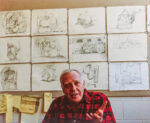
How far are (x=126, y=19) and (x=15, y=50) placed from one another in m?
0.78

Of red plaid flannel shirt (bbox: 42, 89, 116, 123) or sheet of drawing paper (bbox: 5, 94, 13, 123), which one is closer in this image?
red plaid flannel shirt (bbox: 42, 89, 116, 123)

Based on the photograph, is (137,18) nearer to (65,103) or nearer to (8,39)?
(65,103)

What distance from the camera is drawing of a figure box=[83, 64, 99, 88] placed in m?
1.33

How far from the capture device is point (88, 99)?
→ 1.19 metres

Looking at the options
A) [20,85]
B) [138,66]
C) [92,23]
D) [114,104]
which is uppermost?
[92,23]

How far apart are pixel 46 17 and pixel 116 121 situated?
2.72 ft

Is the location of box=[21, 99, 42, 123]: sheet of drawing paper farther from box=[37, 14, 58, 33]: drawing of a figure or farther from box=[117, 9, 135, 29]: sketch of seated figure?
box=[117, 9, 135, 29]: sketch of seated figure

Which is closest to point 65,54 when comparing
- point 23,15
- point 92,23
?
point 92,23

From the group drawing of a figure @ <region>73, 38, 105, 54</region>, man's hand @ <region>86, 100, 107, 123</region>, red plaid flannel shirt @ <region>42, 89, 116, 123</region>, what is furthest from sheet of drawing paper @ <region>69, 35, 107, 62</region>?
man's hand @ <region>86, 100, 107, 123</region>

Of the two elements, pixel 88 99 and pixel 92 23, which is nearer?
pixel 88 99

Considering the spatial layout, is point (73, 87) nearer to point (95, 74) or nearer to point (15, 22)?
point (95, 74)

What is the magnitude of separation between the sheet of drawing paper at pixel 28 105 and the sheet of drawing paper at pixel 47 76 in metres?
0.08

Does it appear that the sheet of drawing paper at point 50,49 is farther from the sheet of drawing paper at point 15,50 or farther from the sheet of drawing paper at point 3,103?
the sheet of drawing paper at point 3,103

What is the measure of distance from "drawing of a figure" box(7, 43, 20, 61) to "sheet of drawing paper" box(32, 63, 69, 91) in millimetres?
168
